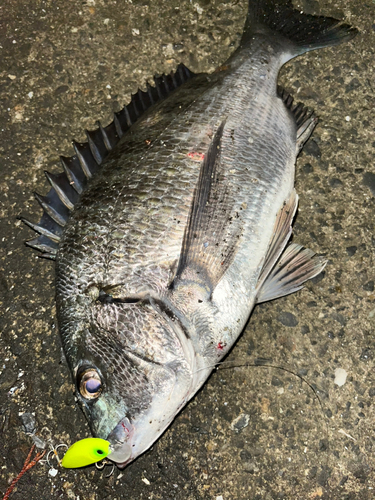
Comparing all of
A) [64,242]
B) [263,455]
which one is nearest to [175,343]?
[64,242]

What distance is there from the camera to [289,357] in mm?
2588

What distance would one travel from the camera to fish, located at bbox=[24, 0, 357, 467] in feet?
6.52

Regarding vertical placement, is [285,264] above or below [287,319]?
above

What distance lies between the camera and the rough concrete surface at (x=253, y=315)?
97.0 inches

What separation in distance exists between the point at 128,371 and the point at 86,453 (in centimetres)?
51

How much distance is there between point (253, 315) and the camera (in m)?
2.69

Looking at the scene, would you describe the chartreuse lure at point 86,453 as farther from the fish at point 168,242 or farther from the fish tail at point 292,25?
the fish tail at point 292,25

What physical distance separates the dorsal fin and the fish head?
0.61 m

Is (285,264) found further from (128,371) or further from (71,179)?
(71,179)

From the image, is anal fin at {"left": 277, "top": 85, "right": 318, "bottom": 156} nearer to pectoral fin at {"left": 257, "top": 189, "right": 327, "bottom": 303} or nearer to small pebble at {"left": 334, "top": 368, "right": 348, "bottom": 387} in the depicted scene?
pectoral fin at {"left": 257, "top": 189, "right": 327, "bottom": 303}

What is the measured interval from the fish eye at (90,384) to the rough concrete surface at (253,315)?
0.75 meters

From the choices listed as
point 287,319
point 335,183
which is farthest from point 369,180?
point 287,319

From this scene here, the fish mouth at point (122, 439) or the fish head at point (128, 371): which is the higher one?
the fish head at point (128, 371)

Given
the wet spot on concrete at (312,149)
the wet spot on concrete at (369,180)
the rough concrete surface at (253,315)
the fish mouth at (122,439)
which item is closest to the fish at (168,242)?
the fish mouth at (122,439)
